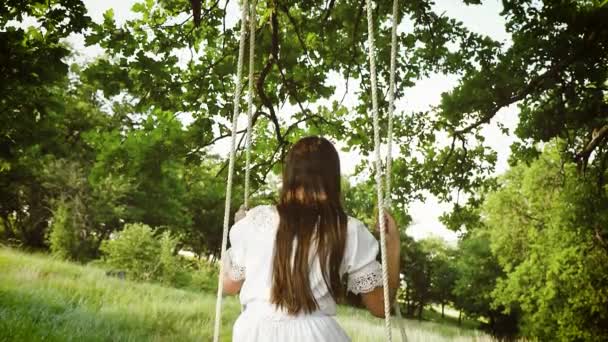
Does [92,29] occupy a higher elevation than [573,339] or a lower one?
higher

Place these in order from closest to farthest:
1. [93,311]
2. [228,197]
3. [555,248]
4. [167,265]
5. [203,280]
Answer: [228,197]
[93,311]
[167,265]
[555,248]
[203,280]

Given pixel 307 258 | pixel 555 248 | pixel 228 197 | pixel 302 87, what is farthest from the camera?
pixel 555 248

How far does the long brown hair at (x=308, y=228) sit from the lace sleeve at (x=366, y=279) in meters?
0.08

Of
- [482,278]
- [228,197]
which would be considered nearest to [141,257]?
[228,197]

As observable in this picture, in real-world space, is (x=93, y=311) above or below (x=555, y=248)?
below

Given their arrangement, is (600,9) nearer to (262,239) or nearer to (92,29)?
(262,239)

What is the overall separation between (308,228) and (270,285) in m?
0.29

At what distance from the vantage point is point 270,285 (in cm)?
184

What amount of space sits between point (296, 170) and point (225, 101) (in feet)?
13.4

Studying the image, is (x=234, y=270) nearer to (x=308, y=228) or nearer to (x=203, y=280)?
(x=308, y=228)

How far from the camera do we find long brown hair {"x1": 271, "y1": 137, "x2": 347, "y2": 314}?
1785mm

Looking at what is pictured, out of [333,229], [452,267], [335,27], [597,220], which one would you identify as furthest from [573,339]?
[452,267]

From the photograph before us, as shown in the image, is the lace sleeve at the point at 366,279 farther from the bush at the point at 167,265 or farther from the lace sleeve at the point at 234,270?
the bush at the point at 167,265

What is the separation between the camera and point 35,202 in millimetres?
21641
